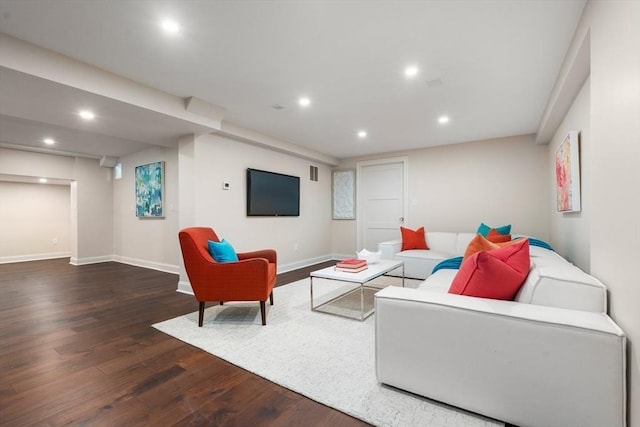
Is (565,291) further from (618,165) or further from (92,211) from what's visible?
(92,211)

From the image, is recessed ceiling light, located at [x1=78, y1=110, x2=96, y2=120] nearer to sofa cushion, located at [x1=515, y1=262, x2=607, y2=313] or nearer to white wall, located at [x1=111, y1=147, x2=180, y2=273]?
white wall, located at [x1=111, y1=147, x2=180, y2=273]

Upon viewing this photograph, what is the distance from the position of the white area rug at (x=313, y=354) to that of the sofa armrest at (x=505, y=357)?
107mm

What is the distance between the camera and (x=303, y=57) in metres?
2.44

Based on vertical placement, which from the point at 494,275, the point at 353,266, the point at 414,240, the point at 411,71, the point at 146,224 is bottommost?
the point at 353,266

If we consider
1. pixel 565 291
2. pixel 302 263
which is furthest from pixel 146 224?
pixel 565 291

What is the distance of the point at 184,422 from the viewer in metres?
1.43

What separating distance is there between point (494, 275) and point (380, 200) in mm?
4553

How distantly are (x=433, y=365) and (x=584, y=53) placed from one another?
2346 mm

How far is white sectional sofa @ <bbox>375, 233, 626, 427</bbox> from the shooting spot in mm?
1187

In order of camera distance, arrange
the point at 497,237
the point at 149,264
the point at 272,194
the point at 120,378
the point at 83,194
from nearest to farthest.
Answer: the point at 120,378 → the point at 497,237 → the point at 272,194 → the point at 149,264 → the point at 83,194

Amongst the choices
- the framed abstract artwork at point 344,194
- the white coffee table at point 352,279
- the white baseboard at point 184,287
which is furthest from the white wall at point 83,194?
the white coffee table at point 352,279

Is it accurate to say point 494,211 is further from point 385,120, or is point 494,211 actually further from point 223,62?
point 223,62

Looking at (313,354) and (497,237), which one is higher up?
Answer: (497,237)

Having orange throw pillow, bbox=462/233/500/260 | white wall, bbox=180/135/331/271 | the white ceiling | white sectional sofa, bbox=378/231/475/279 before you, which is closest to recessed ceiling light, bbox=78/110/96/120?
the white ceiling
